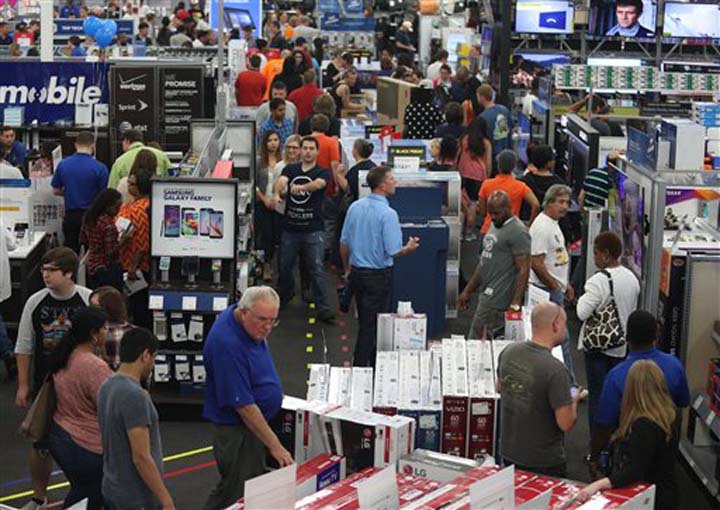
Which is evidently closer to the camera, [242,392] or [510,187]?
[242,392]

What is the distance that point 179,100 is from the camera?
15609 mm

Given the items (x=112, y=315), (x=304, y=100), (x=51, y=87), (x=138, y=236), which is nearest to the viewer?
(x=112, y=315)

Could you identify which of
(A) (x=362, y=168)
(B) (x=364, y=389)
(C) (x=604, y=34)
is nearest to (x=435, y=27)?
(C) (x=604, y=34)

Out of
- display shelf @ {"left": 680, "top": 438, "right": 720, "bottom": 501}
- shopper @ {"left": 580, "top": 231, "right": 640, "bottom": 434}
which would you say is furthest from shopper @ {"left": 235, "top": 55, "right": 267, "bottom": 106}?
display shelf @ {"left": 680, "top": 438, "right": 720, "bottom": 501}

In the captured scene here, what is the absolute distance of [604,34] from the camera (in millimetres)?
25156

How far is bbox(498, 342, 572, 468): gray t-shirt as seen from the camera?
6.72 metres

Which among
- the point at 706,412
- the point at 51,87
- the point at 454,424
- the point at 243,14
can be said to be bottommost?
the point at 706,412

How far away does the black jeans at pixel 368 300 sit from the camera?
9.88m

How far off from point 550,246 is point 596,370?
53.8 inches

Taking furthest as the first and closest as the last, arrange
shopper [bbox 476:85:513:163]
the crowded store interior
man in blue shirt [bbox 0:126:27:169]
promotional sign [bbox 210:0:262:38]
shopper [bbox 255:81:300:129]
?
promotional sign [bbox 210:0:262:38]
shopper [bbox 476:85:513:163]
shopper [bbox 255:81:300:129]
man in blue shirt [bbox 0:126:27:169]
the crowded store interior

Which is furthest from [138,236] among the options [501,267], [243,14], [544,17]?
[243,14]

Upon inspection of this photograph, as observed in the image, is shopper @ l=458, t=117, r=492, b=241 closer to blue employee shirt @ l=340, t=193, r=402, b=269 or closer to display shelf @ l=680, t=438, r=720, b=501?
blue employee shirt @ l=340, t=193, r=402, b=269

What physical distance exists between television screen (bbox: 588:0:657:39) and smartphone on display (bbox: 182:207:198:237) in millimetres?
16847

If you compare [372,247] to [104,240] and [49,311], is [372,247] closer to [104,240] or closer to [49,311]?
[104,240]
